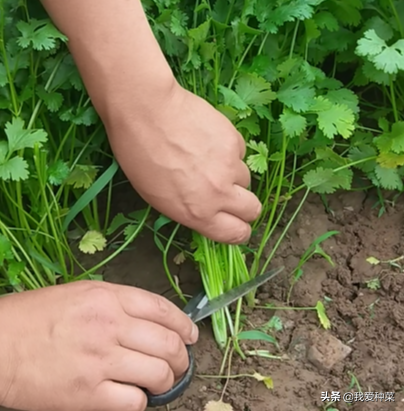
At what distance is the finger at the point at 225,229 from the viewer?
1.10m

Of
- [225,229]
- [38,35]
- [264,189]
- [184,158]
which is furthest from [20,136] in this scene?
[264,189]

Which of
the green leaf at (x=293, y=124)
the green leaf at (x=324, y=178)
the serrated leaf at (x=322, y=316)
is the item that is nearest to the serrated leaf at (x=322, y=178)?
the green leaf at (x=324, y=178)

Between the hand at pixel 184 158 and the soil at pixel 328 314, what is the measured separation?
0.66 ft

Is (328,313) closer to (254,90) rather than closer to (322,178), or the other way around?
(322,178)

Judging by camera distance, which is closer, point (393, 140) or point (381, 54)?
point (381, 54)

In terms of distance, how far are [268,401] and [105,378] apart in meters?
0.29

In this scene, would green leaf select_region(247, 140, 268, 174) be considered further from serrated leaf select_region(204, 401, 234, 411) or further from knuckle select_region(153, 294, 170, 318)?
serrated leaf select_region(204, 401, 234, 411)

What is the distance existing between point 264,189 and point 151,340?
43 cm

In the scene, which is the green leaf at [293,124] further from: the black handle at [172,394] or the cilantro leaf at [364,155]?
the black handle at [172,394]

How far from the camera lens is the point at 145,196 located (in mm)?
1100

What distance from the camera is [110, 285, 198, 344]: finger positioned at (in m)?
1.01

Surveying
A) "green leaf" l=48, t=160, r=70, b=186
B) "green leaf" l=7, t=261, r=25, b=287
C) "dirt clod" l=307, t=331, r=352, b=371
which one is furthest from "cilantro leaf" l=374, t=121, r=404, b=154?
"green leaf" l=7, t=261, r=25, b=287

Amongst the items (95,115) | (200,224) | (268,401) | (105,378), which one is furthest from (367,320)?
(95,115)

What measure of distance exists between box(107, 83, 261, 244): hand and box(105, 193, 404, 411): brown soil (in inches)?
8.0
